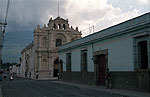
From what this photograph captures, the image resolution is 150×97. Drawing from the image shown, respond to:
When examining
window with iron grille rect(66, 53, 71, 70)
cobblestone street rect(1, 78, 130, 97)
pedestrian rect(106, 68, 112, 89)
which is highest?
window with iron grille rect(66, 53, 71, 70)

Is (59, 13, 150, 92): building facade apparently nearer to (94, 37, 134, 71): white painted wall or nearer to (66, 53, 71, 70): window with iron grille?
(94, 37, 134, 71): white painted wall

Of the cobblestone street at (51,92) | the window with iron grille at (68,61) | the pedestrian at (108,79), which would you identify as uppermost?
the window with iron grille at (68,61)

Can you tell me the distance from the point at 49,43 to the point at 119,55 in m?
38.5

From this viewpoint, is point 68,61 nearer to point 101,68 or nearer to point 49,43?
point 101,68

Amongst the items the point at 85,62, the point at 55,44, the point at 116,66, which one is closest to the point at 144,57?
the point at 116,66

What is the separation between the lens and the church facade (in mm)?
56844

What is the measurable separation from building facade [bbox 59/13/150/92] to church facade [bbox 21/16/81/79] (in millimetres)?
26780

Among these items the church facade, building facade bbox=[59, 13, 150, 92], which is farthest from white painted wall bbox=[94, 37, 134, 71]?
the church facade

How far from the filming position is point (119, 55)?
20906mm

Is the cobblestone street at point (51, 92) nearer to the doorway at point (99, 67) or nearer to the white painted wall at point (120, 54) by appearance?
the doorway at point (99, 67)

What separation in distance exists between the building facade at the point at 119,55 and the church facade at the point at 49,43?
87.9ft

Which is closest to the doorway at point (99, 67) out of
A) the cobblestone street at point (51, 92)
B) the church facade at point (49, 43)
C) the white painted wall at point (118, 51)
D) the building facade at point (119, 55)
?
the building facade at point (119, 55)

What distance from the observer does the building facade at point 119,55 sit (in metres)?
17.7

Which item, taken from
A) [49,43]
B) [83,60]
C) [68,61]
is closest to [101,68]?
[83,60]
